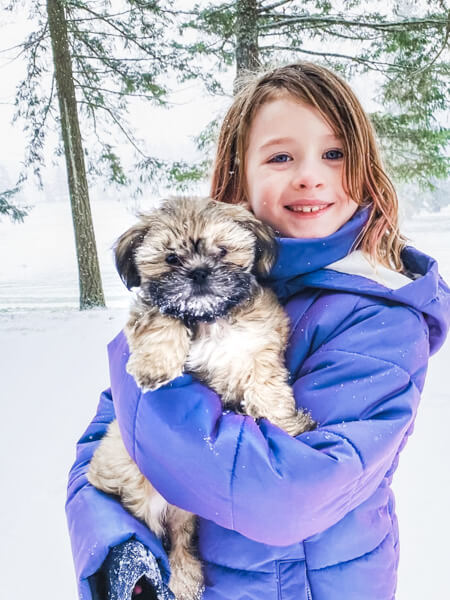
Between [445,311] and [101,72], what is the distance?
1026 centimetres

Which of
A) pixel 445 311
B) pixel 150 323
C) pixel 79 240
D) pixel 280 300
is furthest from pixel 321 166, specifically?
pixel 79 240

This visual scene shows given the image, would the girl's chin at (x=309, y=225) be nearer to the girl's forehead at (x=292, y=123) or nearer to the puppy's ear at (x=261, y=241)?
the puppy's ear at (x=261, y=241)

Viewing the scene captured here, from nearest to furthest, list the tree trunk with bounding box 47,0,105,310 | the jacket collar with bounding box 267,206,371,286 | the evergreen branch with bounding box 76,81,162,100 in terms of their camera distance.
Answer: the jacket collar with bounding box 267,206,371,286 → the tree trunk with bounding box 47,0,105,310 → the evergreen branch with bounding box 76,81,162,100

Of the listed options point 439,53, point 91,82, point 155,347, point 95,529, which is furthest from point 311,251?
point 91,82

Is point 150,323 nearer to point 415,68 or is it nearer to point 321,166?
point 321,166

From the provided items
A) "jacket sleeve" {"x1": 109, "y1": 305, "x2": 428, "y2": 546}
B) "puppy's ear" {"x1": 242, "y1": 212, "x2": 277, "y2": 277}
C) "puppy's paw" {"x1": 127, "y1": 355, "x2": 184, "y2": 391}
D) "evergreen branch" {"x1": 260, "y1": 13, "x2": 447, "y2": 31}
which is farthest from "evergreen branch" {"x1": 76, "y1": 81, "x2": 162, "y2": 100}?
"jacket sleeve" {"x1": 109, "y1": 305, "x2": 428, "y2": 546}

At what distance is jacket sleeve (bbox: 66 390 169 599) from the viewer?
1.58 metres

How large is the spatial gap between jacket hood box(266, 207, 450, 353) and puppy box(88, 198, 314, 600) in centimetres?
8

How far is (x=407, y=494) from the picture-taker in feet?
12.2

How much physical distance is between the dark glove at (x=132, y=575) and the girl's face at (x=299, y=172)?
1233mm

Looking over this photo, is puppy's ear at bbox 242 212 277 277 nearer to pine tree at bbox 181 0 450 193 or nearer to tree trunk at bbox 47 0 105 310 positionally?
pine tree at bbox 181 0 450 193

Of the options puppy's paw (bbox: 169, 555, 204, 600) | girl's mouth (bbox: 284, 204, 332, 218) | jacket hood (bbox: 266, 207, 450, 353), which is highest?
girl's mouth (bbox: 284, 204, 332, 218)

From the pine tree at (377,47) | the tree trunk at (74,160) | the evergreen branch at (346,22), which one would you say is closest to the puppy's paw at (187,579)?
the pine tree at (377,47)

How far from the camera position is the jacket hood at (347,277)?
1.64 meters
